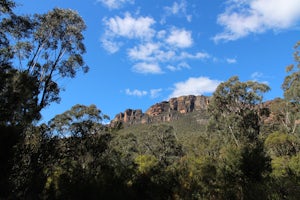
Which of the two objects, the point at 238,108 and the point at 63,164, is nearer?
the point at 63,164

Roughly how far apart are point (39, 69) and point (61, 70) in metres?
1.17

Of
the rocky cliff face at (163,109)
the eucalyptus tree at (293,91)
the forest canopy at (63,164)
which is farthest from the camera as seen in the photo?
the rocky cliff face at (163,109)

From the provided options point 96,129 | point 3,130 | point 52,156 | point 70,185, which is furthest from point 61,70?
point 96,129

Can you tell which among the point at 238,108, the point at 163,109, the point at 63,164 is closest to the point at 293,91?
the point at 238,108

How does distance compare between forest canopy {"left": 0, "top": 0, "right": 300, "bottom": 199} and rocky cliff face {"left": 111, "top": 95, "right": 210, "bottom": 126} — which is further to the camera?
rocky cliff face {"left": 111, "top": 95, "right": 210, "bottom": 126}

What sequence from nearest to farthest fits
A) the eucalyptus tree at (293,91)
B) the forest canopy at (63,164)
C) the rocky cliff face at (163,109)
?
1. the forest canopy at (63,164)
2. the eucalyptus tree at (293,91)
3. the rocky cliff face at (163,109)

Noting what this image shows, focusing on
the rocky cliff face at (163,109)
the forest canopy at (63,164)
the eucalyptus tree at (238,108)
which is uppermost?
the rocky cliff face at (163,109)

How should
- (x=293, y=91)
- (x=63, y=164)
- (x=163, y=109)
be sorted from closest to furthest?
1. (x=63, y=164)
2. (x=293, y=91)
3. (x=163, y=109)

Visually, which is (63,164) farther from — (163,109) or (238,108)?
(163,109)

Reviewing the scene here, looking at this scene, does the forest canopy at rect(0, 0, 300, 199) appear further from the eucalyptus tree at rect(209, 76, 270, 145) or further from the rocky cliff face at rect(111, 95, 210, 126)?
the rocky cliff face at rect(111, 95, 210, 126)

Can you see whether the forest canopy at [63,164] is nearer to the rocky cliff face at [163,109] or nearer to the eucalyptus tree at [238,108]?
the eucalyptus tree at [238,108]

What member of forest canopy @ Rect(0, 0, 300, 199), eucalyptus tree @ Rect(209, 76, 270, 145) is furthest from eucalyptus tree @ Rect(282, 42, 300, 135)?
forest canopy @ Rect(0, 0, 300, 199)

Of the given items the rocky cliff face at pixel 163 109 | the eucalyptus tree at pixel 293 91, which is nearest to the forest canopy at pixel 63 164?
the eucalyptus tree at pixel 293 91

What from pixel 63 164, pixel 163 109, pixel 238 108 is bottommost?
pixel 63 164
